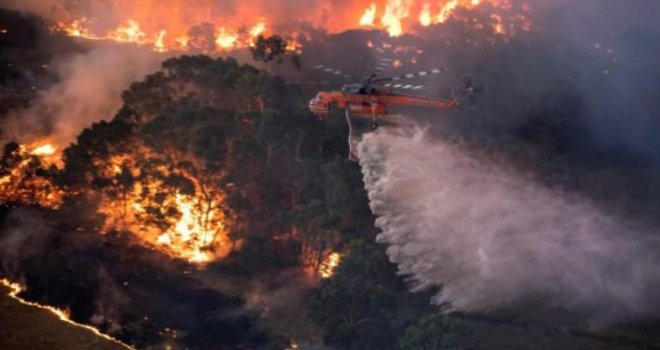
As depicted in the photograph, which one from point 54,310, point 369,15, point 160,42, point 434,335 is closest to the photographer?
point 434,335

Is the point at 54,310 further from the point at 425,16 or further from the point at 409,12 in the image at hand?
the point at 425,16

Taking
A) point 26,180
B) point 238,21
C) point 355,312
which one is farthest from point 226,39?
point 355,312

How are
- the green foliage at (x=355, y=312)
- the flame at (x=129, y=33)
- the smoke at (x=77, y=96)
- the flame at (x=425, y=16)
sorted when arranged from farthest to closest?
the flame at (x=425, y=16) → the flame at (x=129, y=33) → the smoke at (x=77, y=96) → the green foliage at (x=355, y=312)

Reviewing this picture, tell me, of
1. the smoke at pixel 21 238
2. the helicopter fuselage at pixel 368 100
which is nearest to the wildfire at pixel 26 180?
the smoke at pixel 21 238

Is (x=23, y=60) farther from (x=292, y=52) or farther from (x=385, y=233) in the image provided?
(x=385, y=233)

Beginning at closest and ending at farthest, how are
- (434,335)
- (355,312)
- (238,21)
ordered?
1. (434,335)
2. (355,312)
3. (238,21)

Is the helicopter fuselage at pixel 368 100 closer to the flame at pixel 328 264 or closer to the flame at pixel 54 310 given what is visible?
the flame at pixel 328 264

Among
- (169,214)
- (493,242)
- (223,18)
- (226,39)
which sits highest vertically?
(223,18)
